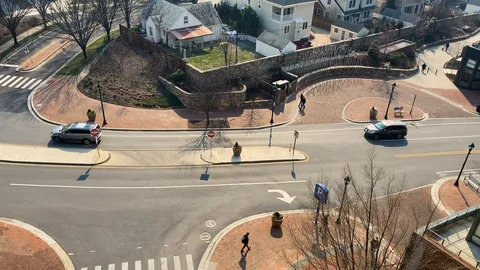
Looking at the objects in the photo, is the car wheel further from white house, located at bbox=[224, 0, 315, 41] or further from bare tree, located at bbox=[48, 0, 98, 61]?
white house, located at bbox=[224, 0, 315, 41]

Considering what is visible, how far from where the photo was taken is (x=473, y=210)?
18.9 meters

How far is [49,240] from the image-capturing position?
23.1 m

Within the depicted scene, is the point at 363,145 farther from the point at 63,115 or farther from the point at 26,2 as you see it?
the point at 26,2

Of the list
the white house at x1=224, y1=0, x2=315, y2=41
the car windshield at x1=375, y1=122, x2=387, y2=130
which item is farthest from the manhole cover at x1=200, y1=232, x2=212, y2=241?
the white house at x1=224, y1=0, x2=315, y2=41

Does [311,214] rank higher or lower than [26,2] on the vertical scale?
lower

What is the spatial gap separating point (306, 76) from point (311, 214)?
25.6 metres

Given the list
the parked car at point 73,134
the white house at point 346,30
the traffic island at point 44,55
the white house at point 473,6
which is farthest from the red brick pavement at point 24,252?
the white house at point 473,6

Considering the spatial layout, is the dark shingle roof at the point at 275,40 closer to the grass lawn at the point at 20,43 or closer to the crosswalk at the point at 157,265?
the crosswalk at the point at 157,265

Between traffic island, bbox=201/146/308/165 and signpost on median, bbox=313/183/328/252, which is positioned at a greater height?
signpost on median, bbox=313/183/328/252

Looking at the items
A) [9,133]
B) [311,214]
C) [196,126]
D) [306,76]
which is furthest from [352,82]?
[9,133]

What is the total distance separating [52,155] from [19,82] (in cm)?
1858

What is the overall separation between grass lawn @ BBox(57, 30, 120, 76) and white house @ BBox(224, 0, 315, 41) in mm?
23467

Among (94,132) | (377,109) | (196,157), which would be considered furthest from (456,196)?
(94,132)

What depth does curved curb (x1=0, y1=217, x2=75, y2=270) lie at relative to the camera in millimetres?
21737
